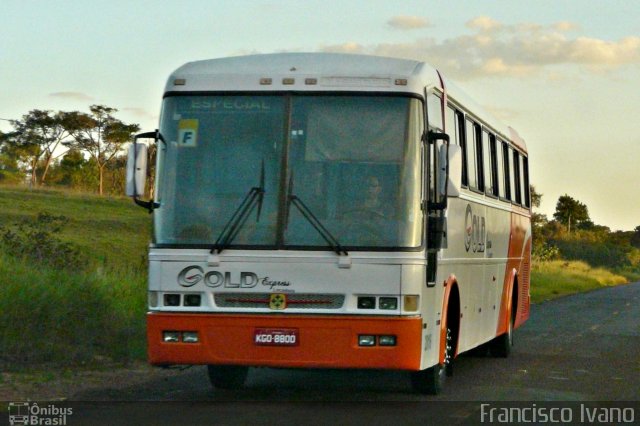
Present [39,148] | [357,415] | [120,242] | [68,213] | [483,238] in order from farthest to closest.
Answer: [39,148], [68,213], [120,242], [483,238], [357,415]

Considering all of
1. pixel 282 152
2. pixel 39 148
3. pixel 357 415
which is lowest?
pixel 357 415

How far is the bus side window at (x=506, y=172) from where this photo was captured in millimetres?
18580

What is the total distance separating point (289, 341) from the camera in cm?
1188

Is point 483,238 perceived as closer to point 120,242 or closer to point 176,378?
point 176,378

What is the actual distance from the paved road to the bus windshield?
4.93 ft

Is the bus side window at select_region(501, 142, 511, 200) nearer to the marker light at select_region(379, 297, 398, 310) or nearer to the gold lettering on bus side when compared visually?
the gold lettering on bus side

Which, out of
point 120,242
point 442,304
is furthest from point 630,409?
point 120,242

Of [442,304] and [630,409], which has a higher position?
[442,304]

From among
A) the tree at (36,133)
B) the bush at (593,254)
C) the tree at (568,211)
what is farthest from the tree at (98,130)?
the tree at (568,211)

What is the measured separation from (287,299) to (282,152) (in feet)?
4.38

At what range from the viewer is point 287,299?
1195 cm

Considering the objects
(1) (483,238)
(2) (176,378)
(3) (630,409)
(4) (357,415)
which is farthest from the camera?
(1) (483,238)

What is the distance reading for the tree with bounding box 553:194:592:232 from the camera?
170125 mm

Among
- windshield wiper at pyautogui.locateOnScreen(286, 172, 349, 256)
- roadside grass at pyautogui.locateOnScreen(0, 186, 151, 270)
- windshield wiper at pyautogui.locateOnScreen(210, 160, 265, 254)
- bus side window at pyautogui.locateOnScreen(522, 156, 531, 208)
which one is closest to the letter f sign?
windshield wiper at pyautogui.locateOnScreen(210, 160, 265, 254)
